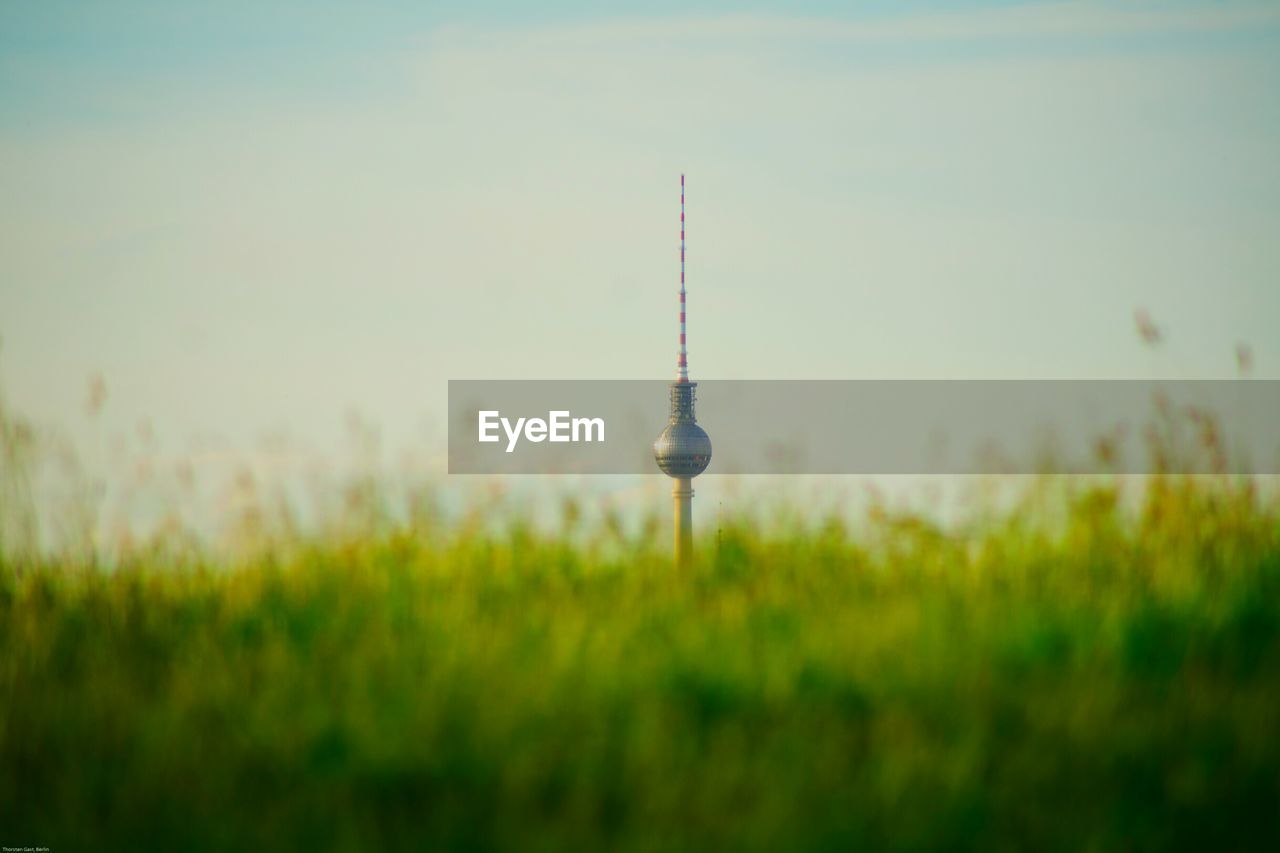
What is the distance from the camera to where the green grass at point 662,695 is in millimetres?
4570

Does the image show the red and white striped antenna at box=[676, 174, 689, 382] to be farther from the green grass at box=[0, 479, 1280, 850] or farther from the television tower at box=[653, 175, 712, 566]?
the green grass at box=[0, 479, 1280, 850]

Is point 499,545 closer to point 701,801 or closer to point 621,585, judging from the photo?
point 621,585

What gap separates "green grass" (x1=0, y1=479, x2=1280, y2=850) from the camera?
4.57 meters

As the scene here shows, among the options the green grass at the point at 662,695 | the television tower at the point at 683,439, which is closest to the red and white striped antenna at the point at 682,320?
the television tower at the point at 683,439

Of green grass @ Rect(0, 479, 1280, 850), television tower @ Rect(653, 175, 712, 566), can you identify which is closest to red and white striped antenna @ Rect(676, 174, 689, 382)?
television tower @ Rect(653, 175, 712, 566)

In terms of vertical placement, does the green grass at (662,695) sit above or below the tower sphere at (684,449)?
above

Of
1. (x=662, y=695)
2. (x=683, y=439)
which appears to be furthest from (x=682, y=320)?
(x=662, y=695)

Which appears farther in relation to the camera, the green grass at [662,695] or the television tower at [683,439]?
the television tower at [683,439]

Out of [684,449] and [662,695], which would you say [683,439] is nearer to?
[684,449]

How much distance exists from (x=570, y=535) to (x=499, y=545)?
1.54 feet

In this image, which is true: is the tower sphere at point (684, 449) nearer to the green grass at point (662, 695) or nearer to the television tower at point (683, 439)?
the television tower at point (683, 439)

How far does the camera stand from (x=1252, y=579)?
686cm

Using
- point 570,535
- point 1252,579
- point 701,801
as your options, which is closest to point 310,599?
point 570,535

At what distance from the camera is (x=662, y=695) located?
5383 millimetres
